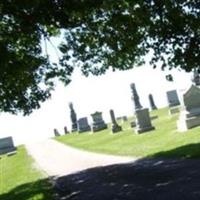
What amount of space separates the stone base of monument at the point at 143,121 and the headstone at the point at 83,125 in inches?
879

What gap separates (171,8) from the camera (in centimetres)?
1764

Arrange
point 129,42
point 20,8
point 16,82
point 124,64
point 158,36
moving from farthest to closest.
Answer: point 124,64, point 16,82, point 129,42, point 158,36, point 20,8

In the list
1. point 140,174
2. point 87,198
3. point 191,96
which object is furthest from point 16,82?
point 191,96

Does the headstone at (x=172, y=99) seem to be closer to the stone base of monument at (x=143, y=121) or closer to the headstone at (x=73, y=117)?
the headstone at (x=73, y=117)

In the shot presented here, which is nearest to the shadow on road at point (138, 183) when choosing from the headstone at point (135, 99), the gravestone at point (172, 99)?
the headstone at point (135, 99)

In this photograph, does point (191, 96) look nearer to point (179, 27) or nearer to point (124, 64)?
point (124, 64)

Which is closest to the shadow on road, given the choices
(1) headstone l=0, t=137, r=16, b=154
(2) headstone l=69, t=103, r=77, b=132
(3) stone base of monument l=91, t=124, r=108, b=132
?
(3) stone base of monument l=91, t=124, r=108, b=132

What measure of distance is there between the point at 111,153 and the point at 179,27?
35.3ft

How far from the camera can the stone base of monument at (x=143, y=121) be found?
3456cm

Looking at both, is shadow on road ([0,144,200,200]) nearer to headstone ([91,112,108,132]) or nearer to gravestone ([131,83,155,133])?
gravestone ([131,83,155,133])

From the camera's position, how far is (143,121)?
115ft

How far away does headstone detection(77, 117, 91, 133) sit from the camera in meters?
57.3

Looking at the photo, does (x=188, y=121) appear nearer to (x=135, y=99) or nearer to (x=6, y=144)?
(x=135, y=99)

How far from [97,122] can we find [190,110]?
21954mm
